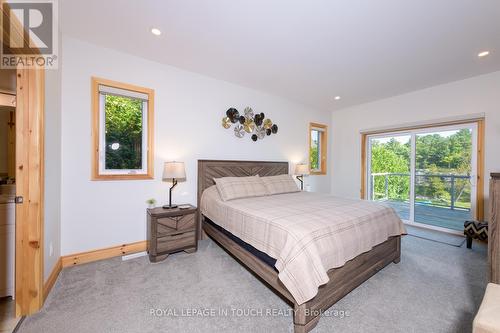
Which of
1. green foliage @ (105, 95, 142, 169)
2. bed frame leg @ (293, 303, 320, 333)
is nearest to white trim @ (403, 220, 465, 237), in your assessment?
bed frame leg @ (293, 303, 320, 333)

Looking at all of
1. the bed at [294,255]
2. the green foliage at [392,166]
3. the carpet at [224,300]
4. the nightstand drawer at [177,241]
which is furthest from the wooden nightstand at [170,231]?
the green foliage at [392,166]

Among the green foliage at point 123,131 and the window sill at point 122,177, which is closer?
the window sill at point 122,177

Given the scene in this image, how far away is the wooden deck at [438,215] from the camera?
3.59 m

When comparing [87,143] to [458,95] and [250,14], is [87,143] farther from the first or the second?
[458,95]

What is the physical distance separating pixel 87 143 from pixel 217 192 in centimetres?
169

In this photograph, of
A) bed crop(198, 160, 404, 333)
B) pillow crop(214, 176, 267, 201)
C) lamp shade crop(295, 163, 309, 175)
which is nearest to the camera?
bed crop(198, 160, 404, 333)

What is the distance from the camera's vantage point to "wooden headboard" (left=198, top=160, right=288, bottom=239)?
3.22 metres

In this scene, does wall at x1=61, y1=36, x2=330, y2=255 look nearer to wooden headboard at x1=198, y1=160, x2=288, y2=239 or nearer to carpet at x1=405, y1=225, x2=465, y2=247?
wooden headboard at x1=198, y1=160, x2=288, y2=239

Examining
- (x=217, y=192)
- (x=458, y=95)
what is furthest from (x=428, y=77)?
(x=217, y=192)

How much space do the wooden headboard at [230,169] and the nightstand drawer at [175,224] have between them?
0.48 m

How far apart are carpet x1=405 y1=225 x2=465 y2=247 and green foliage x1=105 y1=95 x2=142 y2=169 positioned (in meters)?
4.62

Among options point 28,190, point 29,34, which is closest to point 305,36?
point 29,34

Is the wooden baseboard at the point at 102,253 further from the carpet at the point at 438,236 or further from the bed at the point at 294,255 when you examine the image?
the carpet at the point at 438,236

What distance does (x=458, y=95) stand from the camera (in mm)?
3414
